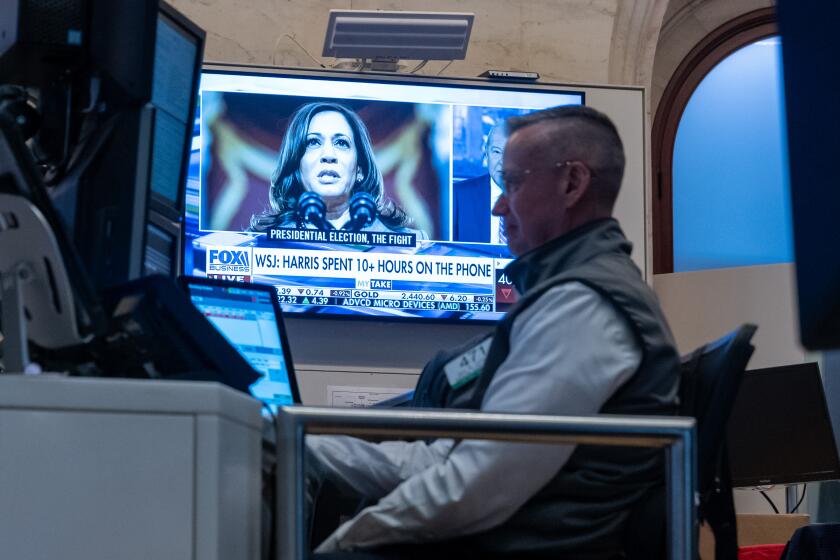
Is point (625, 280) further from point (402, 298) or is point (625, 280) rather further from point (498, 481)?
point (402, 298)

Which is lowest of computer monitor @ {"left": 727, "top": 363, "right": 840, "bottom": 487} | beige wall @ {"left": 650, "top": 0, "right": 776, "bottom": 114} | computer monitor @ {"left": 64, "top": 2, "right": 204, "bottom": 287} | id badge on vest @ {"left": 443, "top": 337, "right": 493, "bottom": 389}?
computer monitor @ {"left": 727, "top": 363, "right": 840, "bottom": 487}

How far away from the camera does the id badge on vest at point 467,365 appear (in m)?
1.99

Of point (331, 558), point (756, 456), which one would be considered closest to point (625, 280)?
point (331, 558)

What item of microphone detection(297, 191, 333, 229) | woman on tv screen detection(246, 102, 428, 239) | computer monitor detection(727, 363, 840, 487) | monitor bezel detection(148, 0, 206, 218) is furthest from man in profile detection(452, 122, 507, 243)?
monitor bezel detection(148, 0, 206, 218)

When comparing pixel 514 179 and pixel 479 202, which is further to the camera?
pixel 479 202

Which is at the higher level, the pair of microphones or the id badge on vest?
the pair of microphones

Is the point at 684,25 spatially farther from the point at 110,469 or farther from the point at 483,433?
the point at 110,469

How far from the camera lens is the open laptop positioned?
2311 mm

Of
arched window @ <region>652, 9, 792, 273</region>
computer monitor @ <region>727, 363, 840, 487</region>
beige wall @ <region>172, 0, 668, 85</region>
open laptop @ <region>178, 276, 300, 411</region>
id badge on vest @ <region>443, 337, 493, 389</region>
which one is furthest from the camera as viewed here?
arched window @ <region>652, 9, 792, 273</region>

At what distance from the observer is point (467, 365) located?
201 cm

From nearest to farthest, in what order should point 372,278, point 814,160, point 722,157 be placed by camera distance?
point 814,160, point 372,278, point 722,157

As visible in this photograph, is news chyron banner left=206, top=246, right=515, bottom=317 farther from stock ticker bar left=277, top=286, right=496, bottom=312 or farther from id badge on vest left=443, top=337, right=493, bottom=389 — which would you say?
id badge on vest left=443, top=337, right=493, bottom=389

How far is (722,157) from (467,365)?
18.8 ft

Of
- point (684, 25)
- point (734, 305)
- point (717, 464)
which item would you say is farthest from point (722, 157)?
point (717, 464)
